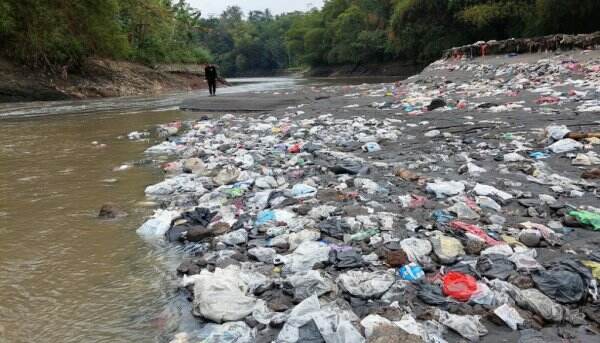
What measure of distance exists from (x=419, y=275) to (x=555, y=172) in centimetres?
235

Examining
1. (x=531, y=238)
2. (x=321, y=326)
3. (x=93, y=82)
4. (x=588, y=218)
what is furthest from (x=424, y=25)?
(x=321, y=326)

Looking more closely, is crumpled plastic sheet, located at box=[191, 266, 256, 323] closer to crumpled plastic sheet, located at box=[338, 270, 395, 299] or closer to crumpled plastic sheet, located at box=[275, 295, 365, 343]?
crumpled plastic sheet, located at box=[275, 295, 365, 343]

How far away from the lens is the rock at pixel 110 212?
138 inches

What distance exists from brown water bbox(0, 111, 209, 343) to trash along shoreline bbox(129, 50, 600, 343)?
0.59 feet

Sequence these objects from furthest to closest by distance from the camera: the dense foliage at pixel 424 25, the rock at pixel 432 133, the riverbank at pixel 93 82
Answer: the dense foliage at pixel 424 25 → the riverbank at pixel 93 82 → the rock at pixel 432 133

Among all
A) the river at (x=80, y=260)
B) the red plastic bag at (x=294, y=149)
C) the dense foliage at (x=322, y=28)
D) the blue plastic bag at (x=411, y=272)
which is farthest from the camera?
the dense foliage at (x=322, y=28)

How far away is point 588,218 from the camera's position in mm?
2779

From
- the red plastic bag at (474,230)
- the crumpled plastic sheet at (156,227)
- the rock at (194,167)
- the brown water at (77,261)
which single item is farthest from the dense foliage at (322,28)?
the red plastic bag at (474,230)

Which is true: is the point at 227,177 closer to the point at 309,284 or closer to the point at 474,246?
the point at 309,284

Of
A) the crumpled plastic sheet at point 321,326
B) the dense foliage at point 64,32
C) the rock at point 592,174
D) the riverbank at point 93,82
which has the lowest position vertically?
the crumpled plastic sheet at point 321,326

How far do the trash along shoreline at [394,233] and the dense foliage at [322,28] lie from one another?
16.1m

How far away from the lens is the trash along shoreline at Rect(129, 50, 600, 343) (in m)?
1.92

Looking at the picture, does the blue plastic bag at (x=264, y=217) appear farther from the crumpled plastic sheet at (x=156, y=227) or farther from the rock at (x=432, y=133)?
the rock at (x=432, y=133)

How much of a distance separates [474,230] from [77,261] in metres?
2.32
